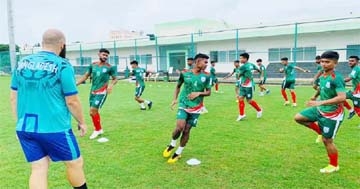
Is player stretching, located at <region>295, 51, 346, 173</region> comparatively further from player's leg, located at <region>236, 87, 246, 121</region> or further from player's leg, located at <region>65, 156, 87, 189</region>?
player's leg, located at <region>236, 87, 246, 121</region>

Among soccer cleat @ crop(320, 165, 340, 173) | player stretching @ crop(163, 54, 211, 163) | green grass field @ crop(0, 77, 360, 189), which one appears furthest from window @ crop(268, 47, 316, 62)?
soccer cleat @ crop(320, 165, 340, 173)

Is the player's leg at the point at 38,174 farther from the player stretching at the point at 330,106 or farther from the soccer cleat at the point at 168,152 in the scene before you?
the player stretching at the point at 330,106

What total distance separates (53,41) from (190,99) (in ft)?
9.32

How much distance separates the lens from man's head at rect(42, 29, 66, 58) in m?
3.26

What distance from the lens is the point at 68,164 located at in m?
3.39

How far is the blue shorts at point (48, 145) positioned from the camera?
322 centimetres

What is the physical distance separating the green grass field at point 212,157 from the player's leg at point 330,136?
126 mm

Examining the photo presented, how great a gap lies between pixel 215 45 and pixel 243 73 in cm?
2259

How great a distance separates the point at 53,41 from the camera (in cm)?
327

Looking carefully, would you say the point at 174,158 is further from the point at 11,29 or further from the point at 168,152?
the point at 11,29

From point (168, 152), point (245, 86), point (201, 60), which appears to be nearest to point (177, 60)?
point (245, 86)

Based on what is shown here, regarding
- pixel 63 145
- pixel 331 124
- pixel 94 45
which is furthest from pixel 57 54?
pixel 94 45

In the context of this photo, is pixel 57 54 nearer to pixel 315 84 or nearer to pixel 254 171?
pixel 254 171

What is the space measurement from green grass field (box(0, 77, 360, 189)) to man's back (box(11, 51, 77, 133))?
1.66m
